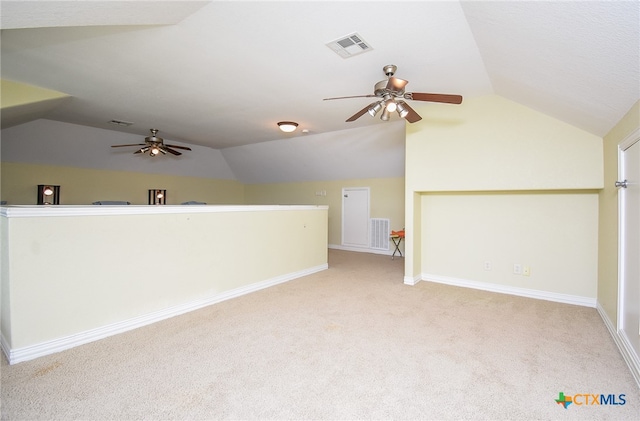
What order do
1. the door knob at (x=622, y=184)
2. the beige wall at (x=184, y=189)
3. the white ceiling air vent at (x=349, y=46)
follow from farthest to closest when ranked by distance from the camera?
the beige wall at (x=184, y=189) → the door knob at (x=622, y=184) → the white ceiling air vent at (x=349, y=46)

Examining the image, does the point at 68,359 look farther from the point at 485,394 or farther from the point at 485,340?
the point at 485,340

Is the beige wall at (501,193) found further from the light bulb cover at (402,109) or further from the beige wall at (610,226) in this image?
the light bulb cover at (402,109)

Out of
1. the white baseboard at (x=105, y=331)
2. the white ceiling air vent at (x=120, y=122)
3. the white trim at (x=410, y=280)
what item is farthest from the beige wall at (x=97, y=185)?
the white trim at (x=410, y=280)

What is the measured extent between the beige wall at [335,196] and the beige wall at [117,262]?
3.25m

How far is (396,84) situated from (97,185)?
6343 mm

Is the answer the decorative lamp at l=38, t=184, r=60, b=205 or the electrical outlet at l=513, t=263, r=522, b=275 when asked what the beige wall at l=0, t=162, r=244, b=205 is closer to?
the decorative lamp at l=38, t=184, r=60, b=205

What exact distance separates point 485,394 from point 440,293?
2000mm

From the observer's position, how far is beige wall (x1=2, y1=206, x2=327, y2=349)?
2.18 metres

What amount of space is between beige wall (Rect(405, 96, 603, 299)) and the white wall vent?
7.21ft

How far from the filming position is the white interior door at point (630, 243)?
83.6 inches

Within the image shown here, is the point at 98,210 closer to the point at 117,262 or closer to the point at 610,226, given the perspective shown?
the point at 117,262

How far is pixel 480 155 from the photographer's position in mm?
3590

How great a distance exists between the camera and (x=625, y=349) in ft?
7.18

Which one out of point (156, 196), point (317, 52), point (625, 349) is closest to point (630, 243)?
point (625, 349)
